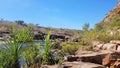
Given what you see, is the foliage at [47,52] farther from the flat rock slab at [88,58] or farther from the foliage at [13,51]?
the flat rock slab at [88,58]

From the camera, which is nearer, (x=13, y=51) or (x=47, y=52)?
(x=13, y=51)

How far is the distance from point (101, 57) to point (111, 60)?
1961 millimetres

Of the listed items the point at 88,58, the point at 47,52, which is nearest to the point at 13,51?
the point at 47,52

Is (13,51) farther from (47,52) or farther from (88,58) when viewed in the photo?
(88,58)

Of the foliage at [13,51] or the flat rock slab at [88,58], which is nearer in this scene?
the foliage at [13,51]

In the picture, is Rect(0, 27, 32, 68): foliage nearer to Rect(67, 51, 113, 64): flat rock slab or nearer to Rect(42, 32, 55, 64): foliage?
Rect(42, 32, 55, 64): foliage

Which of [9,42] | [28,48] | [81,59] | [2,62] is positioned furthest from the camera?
[81,59]

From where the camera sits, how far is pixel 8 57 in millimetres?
11211

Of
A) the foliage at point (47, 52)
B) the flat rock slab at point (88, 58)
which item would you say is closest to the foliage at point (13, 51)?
the foliage at point (47, 52)

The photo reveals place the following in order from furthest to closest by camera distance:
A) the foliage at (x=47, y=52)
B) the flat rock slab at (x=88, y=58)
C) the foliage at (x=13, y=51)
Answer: the flat rock slab at (x=88, y=58), the foliage at (x=47, y=52), the foliage at (x=13, y=51)

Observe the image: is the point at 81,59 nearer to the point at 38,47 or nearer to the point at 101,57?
the point at 101,57

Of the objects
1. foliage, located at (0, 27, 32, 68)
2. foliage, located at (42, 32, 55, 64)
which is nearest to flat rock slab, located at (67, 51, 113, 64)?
foliage, located at (42, 32, 55, 64)

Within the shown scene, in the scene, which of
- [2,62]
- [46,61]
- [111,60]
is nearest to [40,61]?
[46,61]

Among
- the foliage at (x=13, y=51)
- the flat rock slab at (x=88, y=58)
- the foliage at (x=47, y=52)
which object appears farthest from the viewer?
the flat rock slab at (x=88, y=58)
